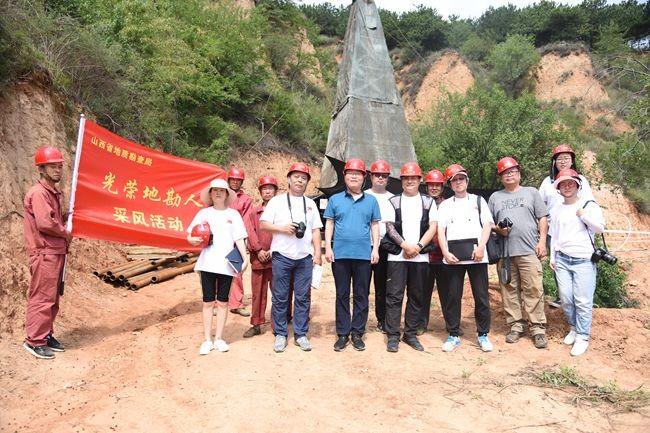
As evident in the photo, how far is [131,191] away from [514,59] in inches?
1311

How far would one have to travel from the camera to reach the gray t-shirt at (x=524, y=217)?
4973 millimetres

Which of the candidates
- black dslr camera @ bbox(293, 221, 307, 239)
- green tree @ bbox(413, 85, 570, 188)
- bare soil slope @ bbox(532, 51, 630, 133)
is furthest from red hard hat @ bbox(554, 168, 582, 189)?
bare soil slope @ bbox(532, 51, 630, 133)

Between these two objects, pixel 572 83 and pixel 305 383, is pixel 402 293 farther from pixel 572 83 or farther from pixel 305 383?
pixel 572 83

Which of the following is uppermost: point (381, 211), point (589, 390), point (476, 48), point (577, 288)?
Answer: point (476, 48)

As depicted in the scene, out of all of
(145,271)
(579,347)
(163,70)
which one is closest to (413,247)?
(579,347)

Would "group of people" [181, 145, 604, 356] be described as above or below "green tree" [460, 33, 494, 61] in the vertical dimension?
below

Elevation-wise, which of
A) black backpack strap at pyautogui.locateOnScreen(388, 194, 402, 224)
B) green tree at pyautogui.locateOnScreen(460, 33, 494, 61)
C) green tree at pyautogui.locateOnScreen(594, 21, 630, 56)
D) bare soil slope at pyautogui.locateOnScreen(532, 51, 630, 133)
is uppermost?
green tree at pyautogui.locateOnScreen(460, 33, 494, 61)

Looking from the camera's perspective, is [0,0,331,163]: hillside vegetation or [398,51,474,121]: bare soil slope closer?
[0,0,331,163]: hillside vegetation

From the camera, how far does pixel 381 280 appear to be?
527cm

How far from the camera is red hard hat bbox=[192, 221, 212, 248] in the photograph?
4.50 metres

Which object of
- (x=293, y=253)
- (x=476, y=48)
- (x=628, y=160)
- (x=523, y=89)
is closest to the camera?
(x=293, y=253)

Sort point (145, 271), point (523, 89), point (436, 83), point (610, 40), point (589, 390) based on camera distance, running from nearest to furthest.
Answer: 1. point (589, 390)
2. point (145, 271)
3. point (610, 40)
4. point (523, 89)
5. point (436, 83)

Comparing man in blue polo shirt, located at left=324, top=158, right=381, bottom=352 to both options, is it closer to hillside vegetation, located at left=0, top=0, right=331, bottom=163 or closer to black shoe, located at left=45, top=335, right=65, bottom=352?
black shoe, located at left=45, top=335, right=65, bottom=352

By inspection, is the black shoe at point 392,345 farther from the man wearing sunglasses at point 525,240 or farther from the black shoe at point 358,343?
the man wearing sunglasses at point 525,240
